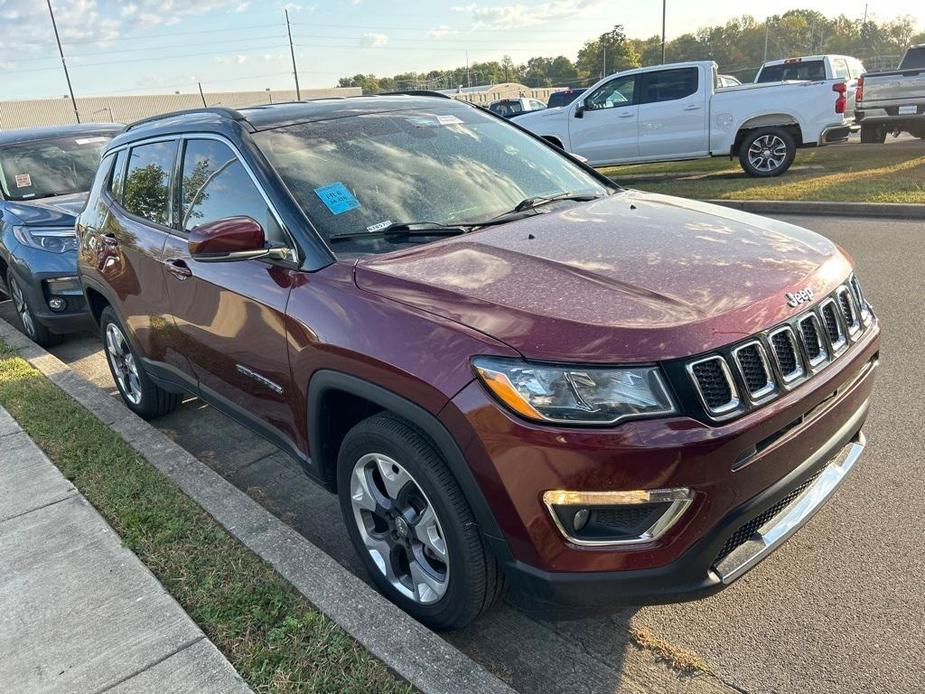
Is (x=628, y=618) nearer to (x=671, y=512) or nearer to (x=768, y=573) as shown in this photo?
(x=768, y=573)

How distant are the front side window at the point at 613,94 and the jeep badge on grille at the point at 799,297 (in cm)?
1163

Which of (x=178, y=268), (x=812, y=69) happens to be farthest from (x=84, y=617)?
(x=812, y=69)

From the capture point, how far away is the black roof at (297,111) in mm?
3426

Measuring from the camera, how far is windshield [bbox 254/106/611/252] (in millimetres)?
3053

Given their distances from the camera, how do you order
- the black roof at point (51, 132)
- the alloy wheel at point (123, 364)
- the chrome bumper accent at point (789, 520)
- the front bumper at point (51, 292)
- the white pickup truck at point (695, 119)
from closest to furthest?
the chrome bumper accent at point (789, 520)
the alloy wheel at point (123, 364)
the front bumper at point (51, 292)
the black roof at point (51, 132)
the white pickup truck at point (695, 119)

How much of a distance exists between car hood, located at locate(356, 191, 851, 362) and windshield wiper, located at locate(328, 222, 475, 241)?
0.29ft

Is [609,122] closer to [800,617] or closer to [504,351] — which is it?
[800,617]

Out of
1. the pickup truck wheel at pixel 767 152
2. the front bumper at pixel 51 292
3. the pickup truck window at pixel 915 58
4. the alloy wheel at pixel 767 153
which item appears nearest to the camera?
the front bumper at pixel 51 292

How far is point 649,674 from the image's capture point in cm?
247

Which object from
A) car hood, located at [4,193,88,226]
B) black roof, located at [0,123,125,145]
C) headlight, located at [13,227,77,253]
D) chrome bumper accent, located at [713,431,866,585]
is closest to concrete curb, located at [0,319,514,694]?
chrome bumper accent, located at [713,431,866,585]

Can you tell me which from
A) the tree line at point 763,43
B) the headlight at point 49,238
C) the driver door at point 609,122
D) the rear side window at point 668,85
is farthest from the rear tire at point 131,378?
the tree line at point 763,43

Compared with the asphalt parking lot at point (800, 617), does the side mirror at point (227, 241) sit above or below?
above

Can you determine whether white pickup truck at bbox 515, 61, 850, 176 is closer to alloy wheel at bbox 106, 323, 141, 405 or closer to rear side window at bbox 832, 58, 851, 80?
rear side window at bbox 832, 58, 851, 80

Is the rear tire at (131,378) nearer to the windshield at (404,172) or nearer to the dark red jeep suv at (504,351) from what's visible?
the dark red jeep suv at (504,351)
